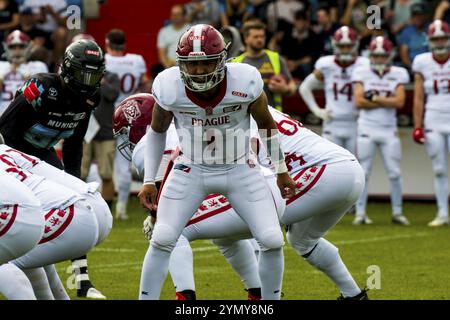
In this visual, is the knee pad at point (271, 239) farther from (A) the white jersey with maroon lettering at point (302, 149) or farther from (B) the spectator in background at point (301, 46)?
(B) the spectator in background at point (301, 46)

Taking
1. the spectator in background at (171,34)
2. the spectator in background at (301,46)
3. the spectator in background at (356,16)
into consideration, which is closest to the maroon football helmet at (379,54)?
the spectator in background at (356,16)

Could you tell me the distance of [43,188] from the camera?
548cm

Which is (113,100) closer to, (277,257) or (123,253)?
(123,253)

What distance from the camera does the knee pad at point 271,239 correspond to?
5.60 metres

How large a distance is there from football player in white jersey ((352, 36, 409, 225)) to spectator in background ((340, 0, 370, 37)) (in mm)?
2598

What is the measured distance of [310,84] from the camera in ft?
39.9

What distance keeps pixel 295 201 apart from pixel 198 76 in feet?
3.75

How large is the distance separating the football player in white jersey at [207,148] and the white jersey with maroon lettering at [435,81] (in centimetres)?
599

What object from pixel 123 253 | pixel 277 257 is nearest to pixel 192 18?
pixel 123 253

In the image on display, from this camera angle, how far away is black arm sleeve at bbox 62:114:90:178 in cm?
692

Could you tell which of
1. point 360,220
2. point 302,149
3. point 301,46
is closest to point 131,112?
point 302,149

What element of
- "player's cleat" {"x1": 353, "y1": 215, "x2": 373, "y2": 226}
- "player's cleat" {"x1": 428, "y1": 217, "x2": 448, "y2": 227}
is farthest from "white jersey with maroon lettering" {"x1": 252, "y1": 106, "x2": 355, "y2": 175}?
"player's cleat" {"x1": 353, "y1": 215, "x2": 373, "y2": 226}

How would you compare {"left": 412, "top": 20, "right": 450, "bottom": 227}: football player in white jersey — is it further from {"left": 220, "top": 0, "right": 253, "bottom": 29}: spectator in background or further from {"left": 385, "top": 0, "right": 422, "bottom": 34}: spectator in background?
{"left": 220, "top": 0, "right": 253, "bottom": 29}: spectator in background

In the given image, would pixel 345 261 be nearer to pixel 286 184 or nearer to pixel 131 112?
pixel 131 112
